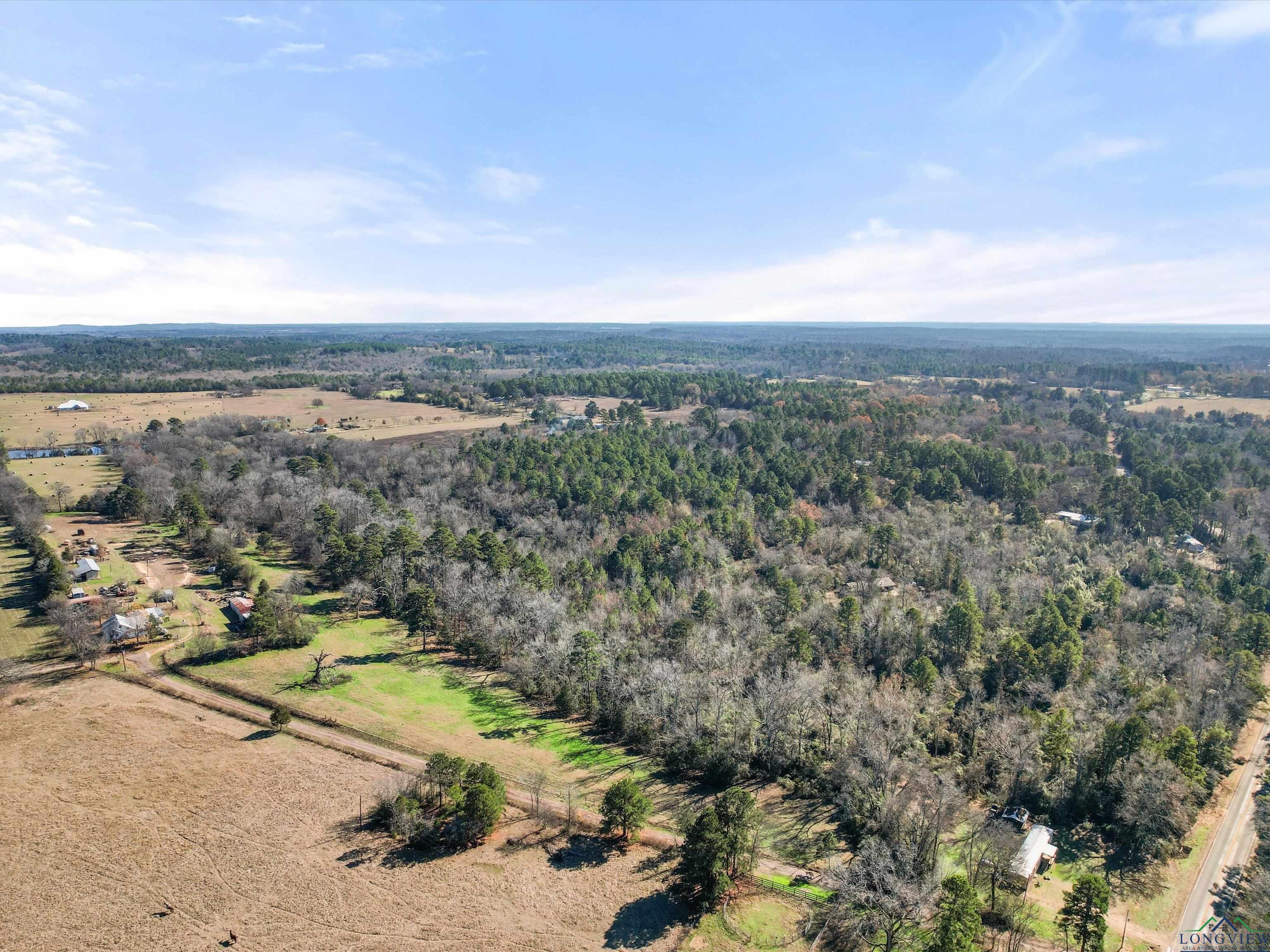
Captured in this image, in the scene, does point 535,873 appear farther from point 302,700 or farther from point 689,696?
point 302,700

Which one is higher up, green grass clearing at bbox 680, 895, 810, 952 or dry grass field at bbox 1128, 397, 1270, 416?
dry grass field at bbox 1128, 397, 1270, 416

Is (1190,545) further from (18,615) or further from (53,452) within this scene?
(53,452)

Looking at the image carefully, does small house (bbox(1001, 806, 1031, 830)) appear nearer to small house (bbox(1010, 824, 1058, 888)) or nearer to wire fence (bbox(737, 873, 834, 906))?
small house (bbox(1010, 824, 1058, 888))

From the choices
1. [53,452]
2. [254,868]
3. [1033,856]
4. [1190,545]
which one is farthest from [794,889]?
[53,452]

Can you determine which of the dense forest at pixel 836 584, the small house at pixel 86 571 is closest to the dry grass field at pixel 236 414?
the dense forest at pixel 836 584
